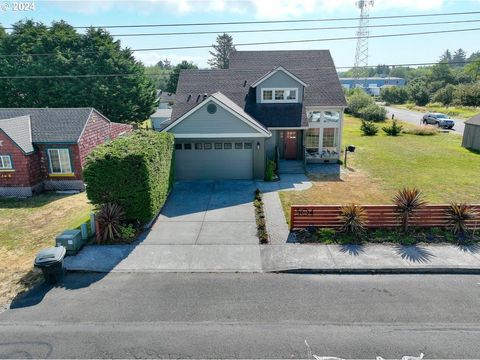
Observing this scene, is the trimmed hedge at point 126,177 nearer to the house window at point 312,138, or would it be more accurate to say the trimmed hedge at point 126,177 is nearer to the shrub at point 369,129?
the house window at point 312,138

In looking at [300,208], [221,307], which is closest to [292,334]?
[221,307]

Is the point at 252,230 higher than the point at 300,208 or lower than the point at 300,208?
lower

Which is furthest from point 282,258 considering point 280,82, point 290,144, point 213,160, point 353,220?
point 280,82

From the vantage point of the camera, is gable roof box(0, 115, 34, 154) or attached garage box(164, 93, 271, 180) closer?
gable roof box(0, 115, 34, 154)

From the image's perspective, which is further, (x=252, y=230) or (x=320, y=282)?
(x=252, y=230)

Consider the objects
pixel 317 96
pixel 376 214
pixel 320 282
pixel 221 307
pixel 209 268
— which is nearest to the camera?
pixel 221 307

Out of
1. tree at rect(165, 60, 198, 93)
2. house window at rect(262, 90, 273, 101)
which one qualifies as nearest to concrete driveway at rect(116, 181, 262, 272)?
house window at rect(262, 90, 273, 101)

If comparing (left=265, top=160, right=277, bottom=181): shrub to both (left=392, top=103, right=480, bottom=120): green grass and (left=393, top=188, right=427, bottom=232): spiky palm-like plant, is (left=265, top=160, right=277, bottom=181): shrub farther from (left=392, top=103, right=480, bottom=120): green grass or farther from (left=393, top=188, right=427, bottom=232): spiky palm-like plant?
(left=392, top=103, right=480, bottom=120): green grass

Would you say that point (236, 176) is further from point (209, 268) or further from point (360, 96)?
point (360, 96)

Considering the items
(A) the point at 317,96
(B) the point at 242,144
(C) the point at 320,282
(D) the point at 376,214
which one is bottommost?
(C) the point at 320,282
